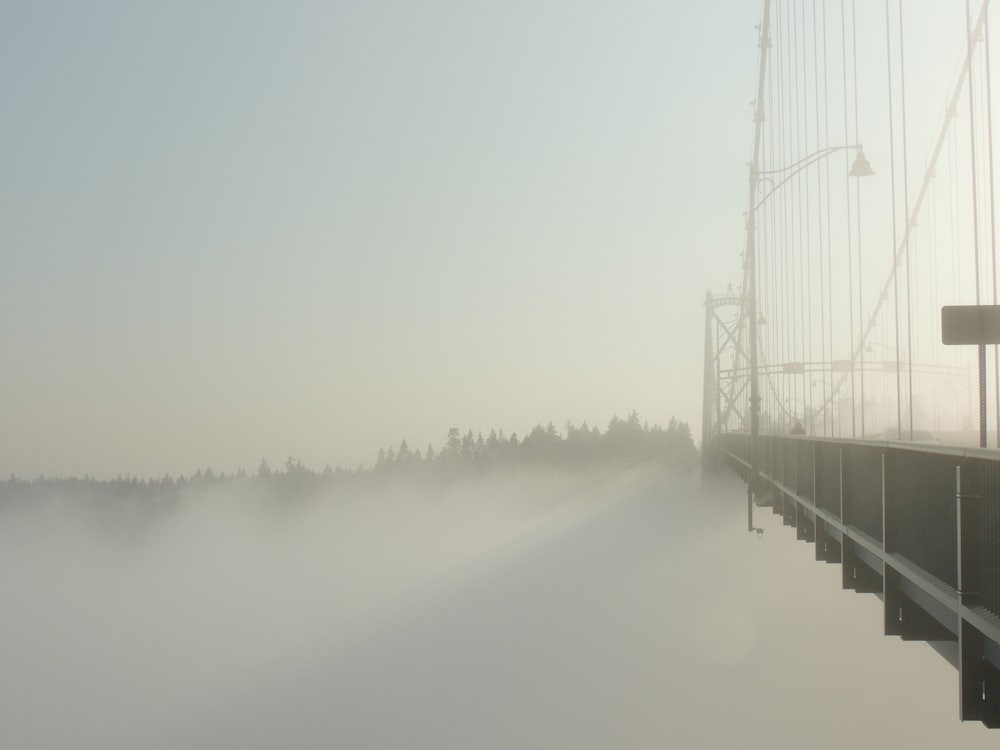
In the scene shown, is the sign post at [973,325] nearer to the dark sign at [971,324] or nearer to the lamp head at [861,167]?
the dark sign at [971,324]

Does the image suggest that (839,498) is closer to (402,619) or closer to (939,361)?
(939,361)

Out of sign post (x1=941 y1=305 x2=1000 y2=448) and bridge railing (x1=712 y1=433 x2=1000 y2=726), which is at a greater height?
sign post (x1=941 y1=305 x2=1000 y2=448)

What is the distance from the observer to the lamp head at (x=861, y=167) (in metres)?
27.2

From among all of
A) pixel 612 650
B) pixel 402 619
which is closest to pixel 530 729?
pixel 612 650

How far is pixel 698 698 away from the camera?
4323 inches

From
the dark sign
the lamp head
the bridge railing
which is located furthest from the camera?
the lamp head

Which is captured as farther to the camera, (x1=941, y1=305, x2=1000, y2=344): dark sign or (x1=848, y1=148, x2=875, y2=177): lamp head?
(x1=848, y1=148, x2=875, y2=177): lamp head

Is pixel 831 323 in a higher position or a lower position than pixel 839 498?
higher

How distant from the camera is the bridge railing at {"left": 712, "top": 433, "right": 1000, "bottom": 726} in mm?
6605

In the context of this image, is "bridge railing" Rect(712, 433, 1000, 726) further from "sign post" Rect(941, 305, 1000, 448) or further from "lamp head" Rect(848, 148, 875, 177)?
"lamp head" Rect(848, 148, 875, 177)

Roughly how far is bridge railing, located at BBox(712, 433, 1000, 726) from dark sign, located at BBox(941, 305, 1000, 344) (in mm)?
538

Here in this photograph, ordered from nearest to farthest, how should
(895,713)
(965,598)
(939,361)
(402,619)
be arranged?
(965,598), (939,361), (895,713), (402,619)

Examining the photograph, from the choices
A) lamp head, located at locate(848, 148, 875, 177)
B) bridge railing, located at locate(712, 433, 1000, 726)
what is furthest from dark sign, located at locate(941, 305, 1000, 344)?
lamp head, located at locate(848, 148, 875, 177)

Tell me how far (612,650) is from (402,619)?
5825 cm
